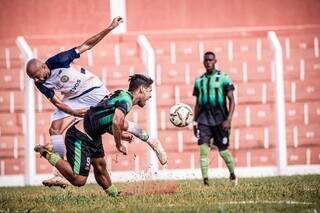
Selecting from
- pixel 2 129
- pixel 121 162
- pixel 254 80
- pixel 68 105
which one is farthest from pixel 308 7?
pixel 68 105

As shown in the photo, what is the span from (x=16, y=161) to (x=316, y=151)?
578 cm

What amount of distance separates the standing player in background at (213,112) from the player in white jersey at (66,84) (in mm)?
1890

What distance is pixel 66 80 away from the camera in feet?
42.7

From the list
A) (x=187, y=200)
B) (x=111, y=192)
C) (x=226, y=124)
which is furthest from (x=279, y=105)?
(x=187, y=200)

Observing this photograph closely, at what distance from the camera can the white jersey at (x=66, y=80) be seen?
12.8m

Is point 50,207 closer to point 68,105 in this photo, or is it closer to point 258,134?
point 68,105

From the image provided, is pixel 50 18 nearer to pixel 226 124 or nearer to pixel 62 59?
pixel 226 124

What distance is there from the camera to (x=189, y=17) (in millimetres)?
21359

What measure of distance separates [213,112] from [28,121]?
5018mm

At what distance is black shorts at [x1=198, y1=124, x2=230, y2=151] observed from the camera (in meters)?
14.5

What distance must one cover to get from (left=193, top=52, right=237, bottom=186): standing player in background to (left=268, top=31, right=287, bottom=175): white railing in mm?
3931

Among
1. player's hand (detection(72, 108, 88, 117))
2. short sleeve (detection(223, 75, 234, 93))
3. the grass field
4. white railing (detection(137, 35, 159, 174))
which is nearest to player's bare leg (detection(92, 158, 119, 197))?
the grass field

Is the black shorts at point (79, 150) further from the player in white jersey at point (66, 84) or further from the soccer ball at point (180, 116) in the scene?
the soccer ball at point (180, 116)

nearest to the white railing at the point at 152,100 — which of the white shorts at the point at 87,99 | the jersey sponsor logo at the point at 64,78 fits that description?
the white shorts at the point at 87,99
